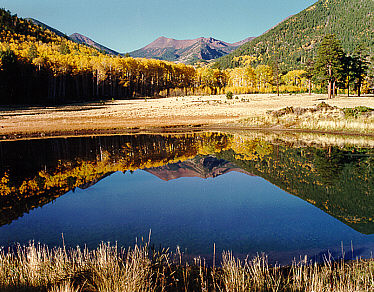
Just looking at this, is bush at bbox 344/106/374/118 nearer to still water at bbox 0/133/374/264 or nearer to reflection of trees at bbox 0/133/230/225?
still water at bbox 0/133/374/264

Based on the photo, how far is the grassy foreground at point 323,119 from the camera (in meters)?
30.9

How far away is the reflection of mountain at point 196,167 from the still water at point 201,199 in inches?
2.8

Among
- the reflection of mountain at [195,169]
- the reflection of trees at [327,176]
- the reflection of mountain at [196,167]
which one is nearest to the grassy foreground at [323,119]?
the reflection of mountain at [196,167]

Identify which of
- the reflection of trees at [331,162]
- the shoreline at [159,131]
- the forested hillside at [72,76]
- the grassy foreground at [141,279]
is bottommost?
the grassy foreground at [141,279]

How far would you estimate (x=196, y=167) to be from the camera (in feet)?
66.4

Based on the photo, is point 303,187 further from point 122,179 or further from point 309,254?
point 122,179

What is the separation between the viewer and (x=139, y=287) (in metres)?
5.38

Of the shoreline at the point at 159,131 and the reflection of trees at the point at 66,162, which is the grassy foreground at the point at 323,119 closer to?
the shoreline at the point at 159,131

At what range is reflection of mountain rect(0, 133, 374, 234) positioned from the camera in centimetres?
1270

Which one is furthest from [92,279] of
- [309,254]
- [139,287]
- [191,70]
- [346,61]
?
[191,70]

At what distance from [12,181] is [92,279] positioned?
13.6 metres

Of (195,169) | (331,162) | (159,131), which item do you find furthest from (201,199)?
(159,131)

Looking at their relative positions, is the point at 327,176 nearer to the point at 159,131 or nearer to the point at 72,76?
the point at 159,131

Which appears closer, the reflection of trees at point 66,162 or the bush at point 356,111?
the reflection of trees at point 66,162
